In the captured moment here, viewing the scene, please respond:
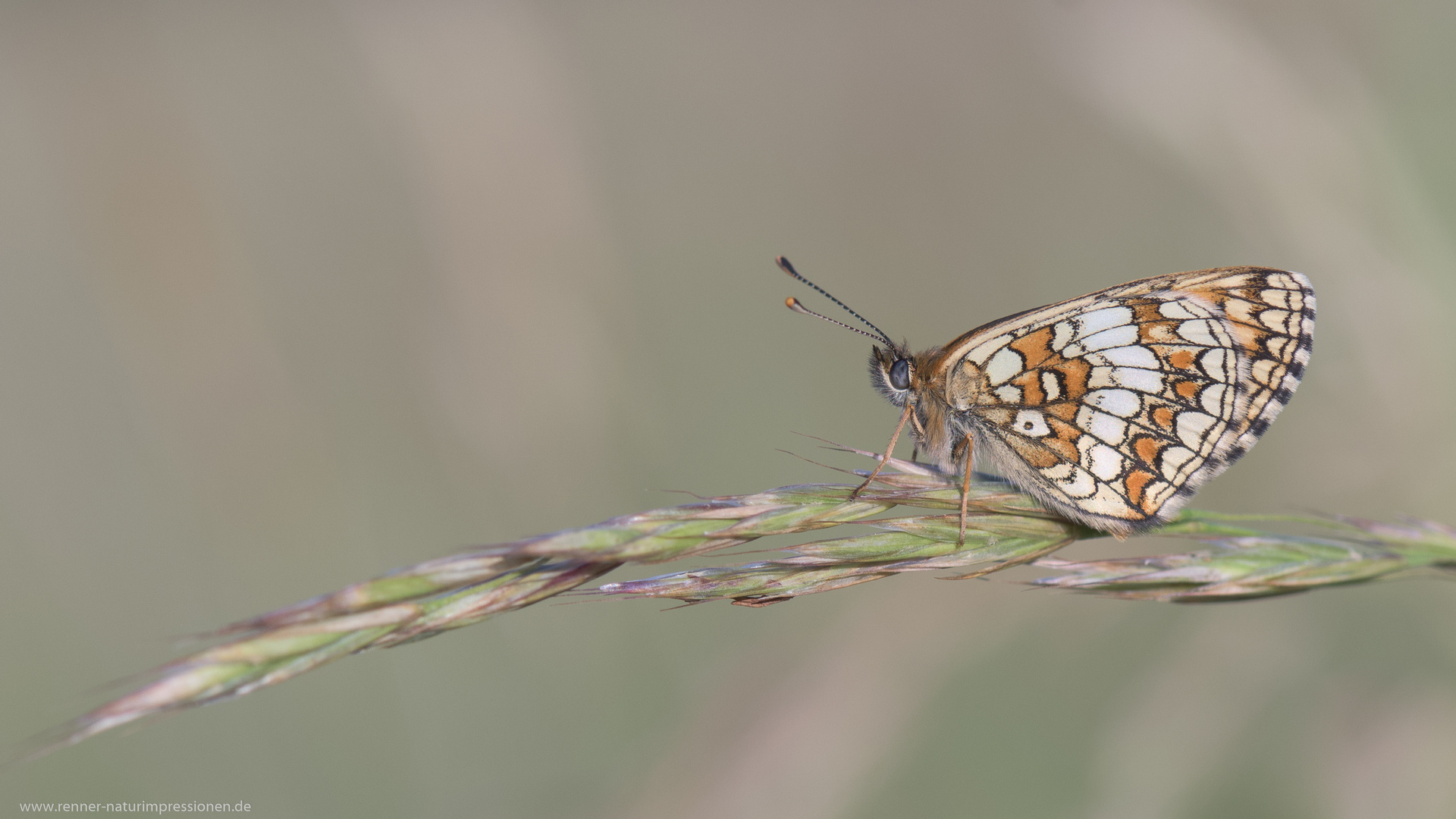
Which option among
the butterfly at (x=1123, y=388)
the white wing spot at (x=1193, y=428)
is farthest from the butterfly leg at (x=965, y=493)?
the white wing spot at (x=1193, y=428)

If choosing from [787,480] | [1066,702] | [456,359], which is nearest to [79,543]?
[456,359]

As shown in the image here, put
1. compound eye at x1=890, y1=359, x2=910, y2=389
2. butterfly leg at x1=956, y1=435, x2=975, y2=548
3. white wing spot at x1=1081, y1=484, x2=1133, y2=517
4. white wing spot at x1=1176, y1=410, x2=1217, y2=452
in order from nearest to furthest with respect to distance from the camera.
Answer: butterfly leg at x1=956, y1=435, x2=975, y2=548 < white wing spot at x1=1081, y1=484, x2=1133, y2=517 < white wing spot at x1=1176, y1=410, x2=1217, y2=452 < compound eye at x1=890, y1=359, x2=910, y2=389

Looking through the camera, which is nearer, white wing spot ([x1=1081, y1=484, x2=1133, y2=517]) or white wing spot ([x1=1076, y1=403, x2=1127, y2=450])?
white wing spot ([x1=1081, y1=484, x2=1133, y2=517])

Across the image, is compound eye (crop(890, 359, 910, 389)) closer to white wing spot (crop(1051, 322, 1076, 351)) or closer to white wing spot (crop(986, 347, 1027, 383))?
white wing spot (crop(986, 347, 1027, 383))

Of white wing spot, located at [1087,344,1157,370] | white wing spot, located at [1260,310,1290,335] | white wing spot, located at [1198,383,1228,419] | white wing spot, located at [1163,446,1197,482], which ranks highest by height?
white wing spot, located at [1260,310,1290,335]

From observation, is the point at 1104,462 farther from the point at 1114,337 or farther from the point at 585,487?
the point at 585,487

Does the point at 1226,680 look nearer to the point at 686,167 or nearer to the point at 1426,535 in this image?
the point at 1426,535

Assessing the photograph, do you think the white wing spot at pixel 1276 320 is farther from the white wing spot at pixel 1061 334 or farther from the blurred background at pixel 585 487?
the blurred background at pixel 585 487

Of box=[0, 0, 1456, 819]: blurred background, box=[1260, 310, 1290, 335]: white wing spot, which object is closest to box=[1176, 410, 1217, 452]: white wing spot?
box=[1260, 310, 1290, 335]: white wing spot

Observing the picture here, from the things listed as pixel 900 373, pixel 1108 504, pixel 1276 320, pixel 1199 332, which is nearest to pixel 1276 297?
pixel 1276 320
